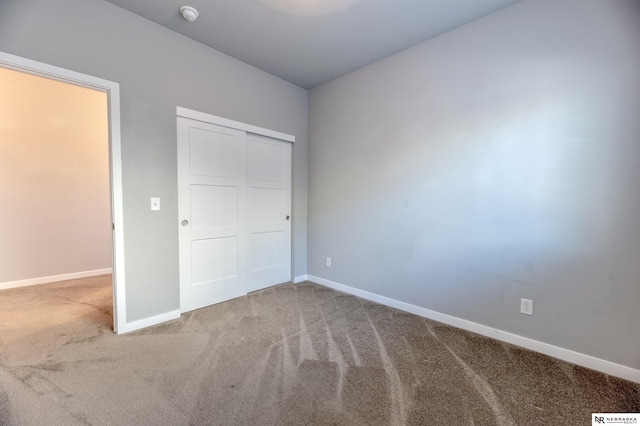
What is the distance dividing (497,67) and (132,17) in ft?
10.5

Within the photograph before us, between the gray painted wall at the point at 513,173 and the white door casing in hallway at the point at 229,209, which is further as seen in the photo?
the white door casing in hallway at the point at 229,209

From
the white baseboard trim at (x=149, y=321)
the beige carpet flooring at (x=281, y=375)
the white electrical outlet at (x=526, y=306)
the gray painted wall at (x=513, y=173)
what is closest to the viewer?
the beige carpet flooring at (x=281, y=375)

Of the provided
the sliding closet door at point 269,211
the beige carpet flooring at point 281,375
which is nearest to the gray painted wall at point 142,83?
the beige carpet flooring at point 281,375

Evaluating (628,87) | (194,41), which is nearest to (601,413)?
(628,87)

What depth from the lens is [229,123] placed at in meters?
2.93

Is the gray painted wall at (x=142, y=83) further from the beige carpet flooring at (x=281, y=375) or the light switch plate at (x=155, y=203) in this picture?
the beige carpet flooring at (x=281, y=375)

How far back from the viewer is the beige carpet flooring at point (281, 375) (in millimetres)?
1427

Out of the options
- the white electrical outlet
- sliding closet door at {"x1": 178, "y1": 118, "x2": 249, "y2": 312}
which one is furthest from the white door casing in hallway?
the white electrical outlet

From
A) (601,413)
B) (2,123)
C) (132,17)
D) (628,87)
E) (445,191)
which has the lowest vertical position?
(601,413)

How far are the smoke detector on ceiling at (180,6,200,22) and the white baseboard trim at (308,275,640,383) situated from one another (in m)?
3.30

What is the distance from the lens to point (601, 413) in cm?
146

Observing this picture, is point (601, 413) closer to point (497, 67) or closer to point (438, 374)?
A: point (438, 374)

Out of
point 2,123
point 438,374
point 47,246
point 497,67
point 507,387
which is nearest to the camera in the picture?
point 507,387

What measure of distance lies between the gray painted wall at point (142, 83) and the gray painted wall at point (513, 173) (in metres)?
1.86
